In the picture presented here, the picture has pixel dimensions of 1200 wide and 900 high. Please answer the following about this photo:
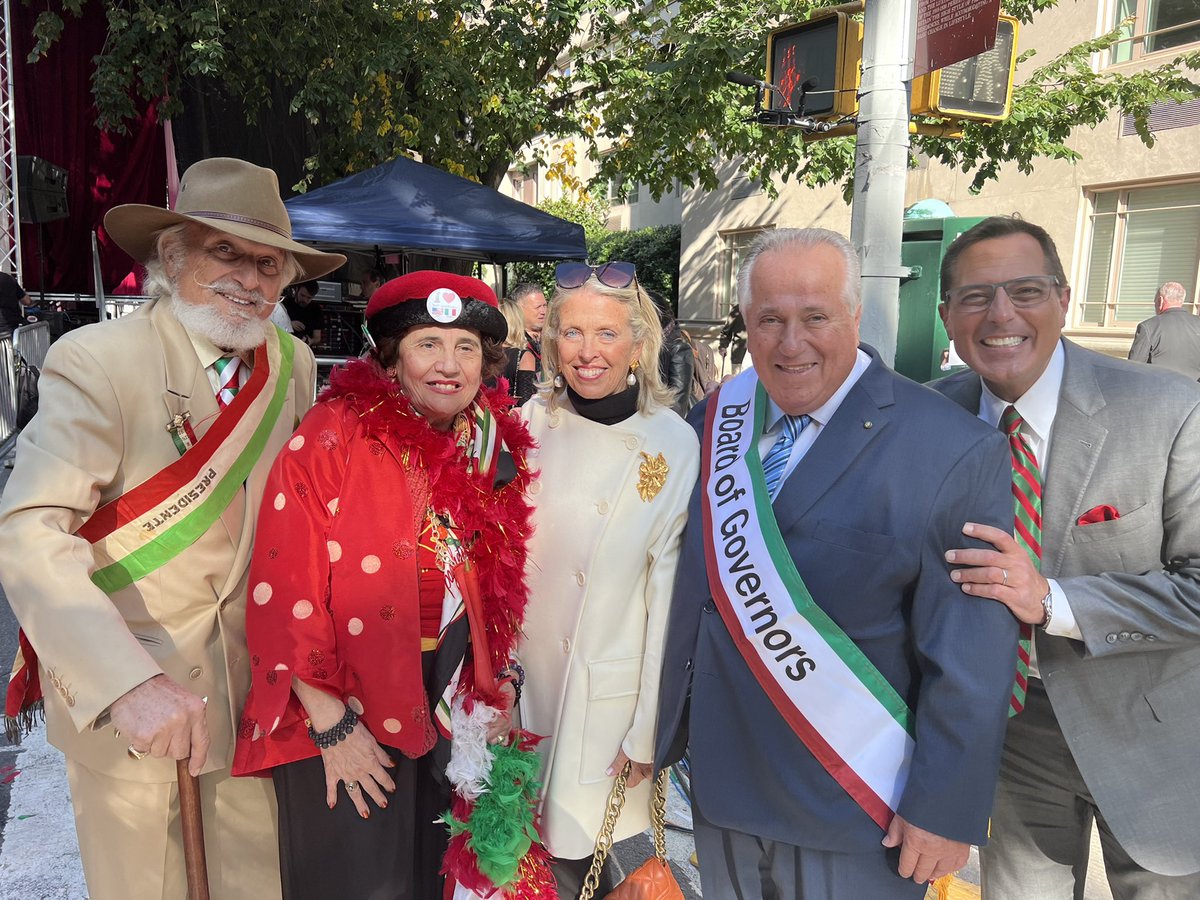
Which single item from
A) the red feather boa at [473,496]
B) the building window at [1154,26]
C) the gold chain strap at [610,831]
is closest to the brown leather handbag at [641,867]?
the gold chain strap at [610,831]

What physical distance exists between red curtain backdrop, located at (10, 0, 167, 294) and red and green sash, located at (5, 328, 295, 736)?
38.7 feet

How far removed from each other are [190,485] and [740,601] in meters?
1.24

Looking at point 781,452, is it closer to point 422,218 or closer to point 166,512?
point 166,512

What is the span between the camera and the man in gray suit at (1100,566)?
1599 millimetres

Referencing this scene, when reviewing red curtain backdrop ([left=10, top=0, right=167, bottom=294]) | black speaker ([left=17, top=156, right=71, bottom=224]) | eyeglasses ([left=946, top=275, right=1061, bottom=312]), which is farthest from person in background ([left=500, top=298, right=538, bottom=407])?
red curtain backdrop ([left=10, top=0, right=167, bottom=294])

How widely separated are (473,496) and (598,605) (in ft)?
1.34

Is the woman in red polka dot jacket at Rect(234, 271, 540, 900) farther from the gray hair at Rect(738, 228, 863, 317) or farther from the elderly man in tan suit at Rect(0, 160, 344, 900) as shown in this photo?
the gray hair at Rect(738, 228, 863, 317)

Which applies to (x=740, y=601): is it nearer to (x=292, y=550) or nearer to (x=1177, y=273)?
(x=292, y=550)

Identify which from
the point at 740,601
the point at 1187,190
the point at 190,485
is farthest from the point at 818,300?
the point at 1187,190

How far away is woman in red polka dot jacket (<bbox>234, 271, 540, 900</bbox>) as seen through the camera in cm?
176

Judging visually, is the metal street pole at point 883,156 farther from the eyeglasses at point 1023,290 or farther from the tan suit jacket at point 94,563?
the tan suit jacket at point 94,563

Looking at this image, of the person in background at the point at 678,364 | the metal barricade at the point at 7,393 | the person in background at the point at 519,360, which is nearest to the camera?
the person in background at the point at 519,360

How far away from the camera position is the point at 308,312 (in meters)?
9.07

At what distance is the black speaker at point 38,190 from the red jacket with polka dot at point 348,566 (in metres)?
10.1
